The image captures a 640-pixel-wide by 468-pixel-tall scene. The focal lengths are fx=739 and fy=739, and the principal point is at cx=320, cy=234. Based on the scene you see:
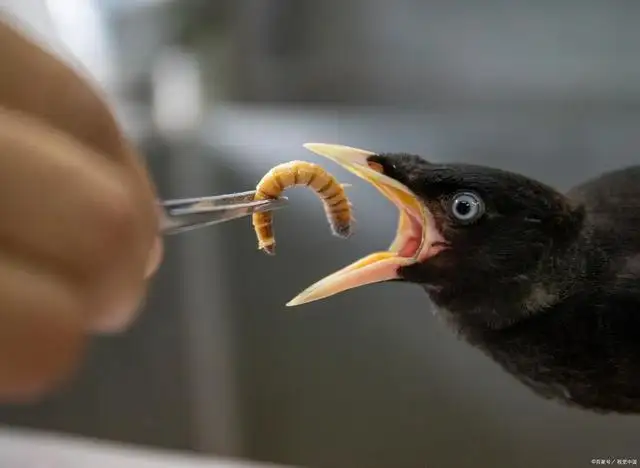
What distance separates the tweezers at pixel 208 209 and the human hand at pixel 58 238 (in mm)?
40

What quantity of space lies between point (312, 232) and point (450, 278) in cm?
9

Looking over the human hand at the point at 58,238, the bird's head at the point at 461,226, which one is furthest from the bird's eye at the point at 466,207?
the human hand at the point at 58,238

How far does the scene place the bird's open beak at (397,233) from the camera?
1.03 ft

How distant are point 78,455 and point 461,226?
0.99ft

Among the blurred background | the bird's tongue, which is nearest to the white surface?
the blurred background

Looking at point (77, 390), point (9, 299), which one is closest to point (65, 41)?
point (77, 390)

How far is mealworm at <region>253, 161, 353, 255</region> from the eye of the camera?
315 mm

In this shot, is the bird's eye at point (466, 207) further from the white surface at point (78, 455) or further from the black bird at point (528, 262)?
the white surface at point (78, 455)

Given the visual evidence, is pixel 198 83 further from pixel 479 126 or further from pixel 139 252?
pixel 139 252

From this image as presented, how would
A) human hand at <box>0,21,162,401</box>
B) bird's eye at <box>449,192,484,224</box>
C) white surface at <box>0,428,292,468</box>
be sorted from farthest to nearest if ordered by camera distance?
white surface at <box>0,428,292,468</box> < bird's eye at <box>449,192,484,224</box> < human hand at <box>0,21,162,401</box>

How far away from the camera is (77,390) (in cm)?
44

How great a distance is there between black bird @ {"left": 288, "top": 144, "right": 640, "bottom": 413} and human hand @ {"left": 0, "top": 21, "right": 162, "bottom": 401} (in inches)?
4.8

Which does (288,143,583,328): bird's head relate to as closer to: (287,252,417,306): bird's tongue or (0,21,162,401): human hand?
(287,252,417,306): bird's tongue

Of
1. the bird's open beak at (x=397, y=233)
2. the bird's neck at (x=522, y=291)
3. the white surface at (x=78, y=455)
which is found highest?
the bird's open beak at (x=397, y=233)
